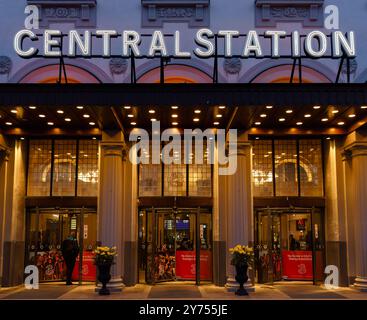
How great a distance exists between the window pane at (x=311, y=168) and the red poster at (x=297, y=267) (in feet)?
7.74

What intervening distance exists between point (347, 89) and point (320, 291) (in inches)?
272

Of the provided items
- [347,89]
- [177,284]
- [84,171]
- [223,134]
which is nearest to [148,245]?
[177,284]

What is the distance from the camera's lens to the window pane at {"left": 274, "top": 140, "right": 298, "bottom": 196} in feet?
→ 65.1

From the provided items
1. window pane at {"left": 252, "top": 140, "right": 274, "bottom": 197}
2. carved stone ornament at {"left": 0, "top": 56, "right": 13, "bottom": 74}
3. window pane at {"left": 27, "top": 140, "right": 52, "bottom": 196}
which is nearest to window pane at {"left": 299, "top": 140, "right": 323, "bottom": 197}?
window pane at {"left": 252, "top": 140, "right": 274, "bottom": 197}

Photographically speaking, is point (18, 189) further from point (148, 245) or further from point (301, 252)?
point (301, 252)

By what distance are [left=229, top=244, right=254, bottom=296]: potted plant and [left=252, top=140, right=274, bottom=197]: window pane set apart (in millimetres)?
3339

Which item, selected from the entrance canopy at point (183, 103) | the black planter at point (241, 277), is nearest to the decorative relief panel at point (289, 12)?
the entrance canopy at point (183, 103)

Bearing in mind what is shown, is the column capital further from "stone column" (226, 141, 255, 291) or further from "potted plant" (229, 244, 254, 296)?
"potted plant" (229, 244, 254, 296)

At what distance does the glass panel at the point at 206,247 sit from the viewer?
19406mm

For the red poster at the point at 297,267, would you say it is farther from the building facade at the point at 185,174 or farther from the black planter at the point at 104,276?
the black planter at the point at 104,276

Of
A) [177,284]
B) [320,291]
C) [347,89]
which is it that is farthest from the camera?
[177,284]

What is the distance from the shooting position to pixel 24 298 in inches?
620

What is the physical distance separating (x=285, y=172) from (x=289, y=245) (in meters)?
2.75

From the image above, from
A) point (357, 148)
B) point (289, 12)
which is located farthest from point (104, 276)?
point (289, 12)
